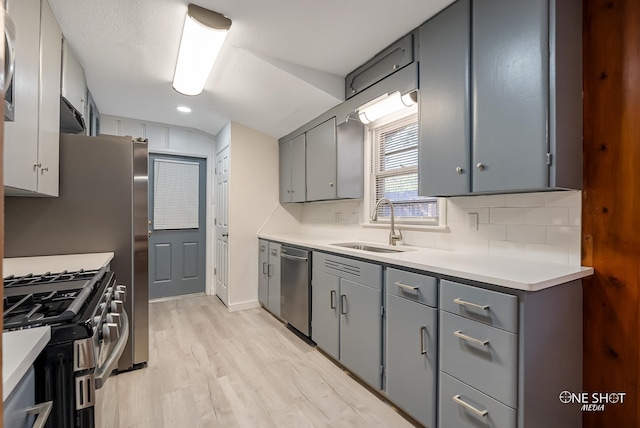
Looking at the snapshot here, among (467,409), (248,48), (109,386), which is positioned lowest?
(109,386)

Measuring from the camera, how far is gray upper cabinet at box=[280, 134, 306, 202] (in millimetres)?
3481

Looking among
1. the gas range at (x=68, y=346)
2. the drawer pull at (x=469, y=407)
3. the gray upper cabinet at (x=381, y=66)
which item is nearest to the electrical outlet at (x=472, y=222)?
the drawer pull at (x=469, y=407)

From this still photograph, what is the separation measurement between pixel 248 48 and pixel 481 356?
2.52 meters

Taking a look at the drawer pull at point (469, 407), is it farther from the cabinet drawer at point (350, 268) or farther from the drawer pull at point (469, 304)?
the cabinet drawer at point (350, 268)

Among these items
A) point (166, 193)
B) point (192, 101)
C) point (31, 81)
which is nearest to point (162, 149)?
point (166, 193)

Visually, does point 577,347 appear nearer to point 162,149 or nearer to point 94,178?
point 94,178

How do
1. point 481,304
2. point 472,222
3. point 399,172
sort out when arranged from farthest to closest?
point 399,172
point 472,222
point 481,304

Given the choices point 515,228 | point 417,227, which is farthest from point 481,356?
point 417,227

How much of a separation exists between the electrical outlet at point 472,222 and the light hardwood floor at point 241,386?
1254 millimetres

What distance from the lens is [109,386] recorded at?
2.09 meters

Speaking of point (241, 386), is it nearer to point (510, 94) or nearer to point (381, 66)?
point (510, 94)

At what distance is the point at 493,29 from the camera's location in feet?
5.14

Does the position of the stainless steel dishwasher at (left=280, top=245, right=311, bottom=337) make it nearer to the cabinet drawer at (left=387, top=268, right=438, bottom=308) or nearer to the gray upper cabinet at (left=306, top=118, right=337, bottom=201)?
the gray upper cabinet at (left=306, top=118, right=337, bottom=201)

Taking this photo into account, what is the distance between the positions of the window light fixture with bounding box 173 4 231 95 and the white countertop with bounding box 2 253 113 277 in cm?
158
